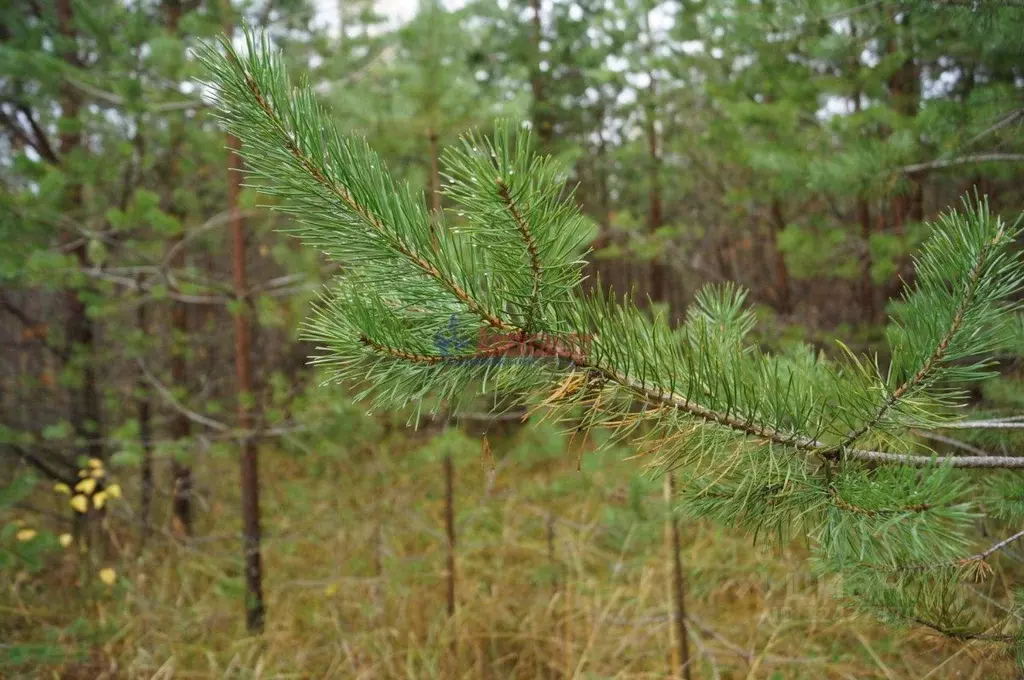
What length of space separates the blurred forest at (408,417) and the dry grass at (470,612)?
2 cm

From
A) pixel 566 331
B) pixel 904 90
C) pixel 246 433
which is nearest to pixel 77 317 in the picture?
pixel 246 433

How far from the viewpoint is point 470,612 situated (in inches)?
133

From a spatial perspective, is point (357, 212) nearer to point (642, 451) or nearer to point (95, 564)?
point (642, 451)

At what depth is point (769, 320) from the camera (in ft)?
11.6

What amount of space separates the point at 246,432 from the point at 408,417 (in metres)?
1.21

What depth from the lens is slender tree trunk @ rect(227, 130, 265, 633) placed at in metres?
3.43

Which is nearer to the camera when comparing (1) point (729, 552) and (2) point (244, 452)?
(2) point (244, 452)

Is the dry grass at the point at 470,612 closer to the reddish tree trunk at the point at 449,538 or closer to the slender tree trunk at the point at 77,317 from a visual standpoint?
the reddish tree trunk at the point at 449,538

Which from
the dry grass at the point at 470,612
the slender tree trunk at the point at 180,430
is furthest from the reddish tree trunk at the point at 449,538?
the slender tree trunk at the point at 180,430

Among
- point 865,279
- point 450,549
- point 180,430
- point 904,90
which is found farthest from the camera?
point 180,430

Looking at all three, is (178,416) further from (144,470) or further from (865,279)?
(865,279)

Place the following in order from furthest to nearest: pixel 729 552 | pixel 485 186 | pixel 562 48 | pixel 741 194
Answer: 1. pixel 562 48
2. pixel 741 194
3. pixel 729 552
4. pixel 485 186

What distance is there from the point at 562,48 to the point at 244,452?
672 centimetres

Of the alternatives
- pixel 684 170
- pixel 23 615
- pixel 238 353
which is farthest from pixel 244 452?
pixel 684 170
